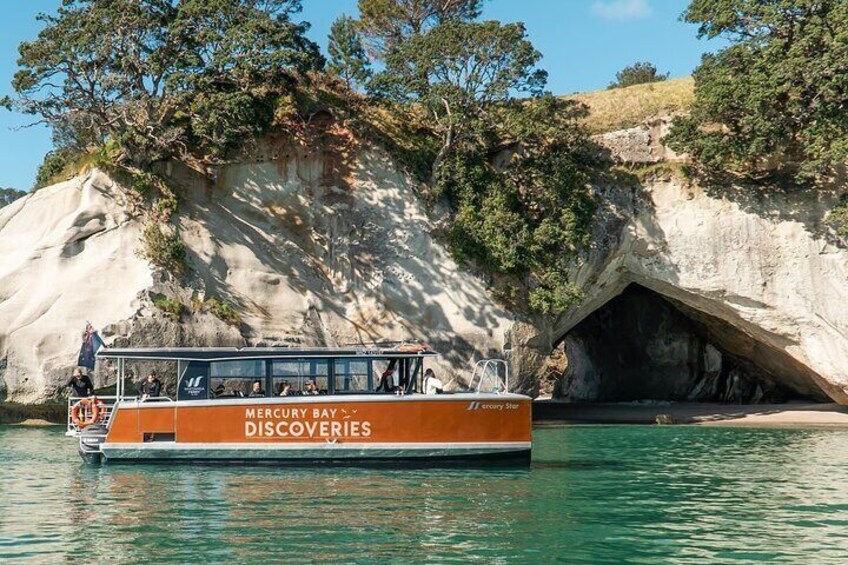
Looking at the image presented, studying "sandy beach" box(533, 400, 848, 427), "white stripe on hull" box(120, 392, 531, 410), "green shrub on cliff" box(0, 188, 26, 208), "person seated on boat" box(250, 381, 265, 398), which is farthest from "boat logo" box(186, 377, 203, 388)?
"green shrub on cliff" box(0, 188, 26, 208)

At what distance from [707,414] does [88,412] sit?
29.4 m

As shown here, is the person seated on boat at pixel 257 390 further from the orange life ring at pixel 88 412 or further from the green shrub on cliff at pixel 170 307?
the green shrub on cliff at pixel 170 307

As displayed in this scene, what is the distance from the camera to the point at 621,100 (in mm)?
45656

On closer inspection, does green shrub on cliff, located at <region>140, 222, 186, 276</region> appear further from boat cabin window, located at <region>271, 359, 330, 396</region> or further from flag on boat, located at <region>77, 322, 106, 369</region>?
boat cabin window, located at <region>271, 359, 330, 396</region>

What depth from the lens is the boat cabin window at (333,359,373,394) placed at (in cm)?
2405

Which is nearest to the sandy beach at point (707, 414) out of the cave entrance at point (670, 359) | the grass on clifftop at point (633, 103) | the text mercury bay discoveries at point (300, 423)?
the cave entrance at point (670, 359)

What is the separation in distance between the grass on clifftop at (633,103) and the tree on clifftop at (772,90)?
10.6 feet

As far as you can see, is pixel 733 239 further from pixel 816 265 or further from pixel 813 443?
pixel 813 443

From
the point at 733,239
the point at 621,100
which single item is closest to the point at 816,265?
the point at 733,239

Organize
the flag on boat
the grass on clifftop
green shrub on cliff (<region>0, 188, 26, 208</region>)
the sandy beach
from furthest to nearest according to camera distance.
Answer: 1. green shrub on cliff (<region>0, 188, 26, 208</region>)
2. the grass on clifftop
3. the sandy beach
4. the flag on boat

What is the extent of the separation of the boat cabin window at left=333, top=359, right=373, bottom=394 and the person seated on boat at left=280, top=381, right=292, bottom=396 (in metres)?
1.16

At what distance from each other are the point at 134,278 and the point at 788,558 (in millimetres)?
29841

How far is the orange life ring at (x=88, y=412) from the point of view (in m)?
25.7

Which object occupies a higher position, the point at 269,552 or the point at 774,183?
the point at 774,183
